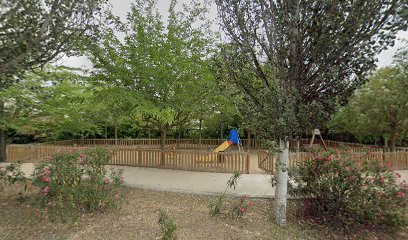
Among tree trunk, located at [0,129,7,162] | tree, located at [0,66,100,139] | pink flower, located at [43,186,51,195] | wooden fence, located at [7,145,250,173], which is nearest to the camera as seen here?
pink flower, located at [43,186,51,195]

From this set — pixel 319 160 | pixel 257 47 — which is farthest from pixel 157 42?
pixel 319 160

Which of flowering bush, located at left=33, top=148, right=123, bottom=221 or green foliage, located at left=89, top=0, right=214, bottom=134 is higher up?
green foliage, located at left=89, top=0, right=214, bottom=134

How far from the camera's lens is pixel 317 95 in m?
3.54

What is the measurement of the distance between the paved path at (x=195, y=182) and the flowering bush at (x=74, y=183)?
183 centimetres

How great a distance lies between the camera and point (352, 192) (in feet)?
11.8

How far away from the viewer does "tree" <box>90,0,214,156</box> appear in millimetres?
6484

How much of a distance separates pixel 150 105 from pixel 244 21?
3972 mm

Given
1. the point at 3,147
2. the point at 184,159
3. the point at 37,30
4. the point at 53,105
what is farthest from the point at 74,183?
→ the point at 3,147

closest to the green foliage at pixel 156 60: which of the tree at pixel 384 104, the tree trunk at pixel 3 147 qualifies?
the tree at pixel 384 104

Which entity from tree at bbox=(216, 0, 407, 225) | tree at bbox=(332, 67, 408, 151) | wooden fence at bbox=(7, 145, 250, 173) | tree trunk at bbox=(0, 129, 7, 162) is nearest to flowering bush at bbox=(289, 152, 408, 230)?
tree at bbox=(216, 0, 407, 225)

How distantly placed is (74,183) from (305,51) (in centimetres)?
516

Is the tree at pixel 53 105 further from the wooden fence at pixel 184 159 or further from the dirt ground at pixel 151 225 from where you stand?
the dirt ground at pixel 151 225

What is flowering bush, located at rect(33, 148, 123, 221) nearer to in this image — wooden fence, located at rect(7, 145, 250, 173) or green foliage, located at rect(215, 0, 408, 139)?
wooden fence, located at rect(7, 145, 250, 173)

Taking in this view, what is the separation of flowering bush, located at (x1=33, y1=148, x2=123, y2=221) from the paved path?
6.00ft
